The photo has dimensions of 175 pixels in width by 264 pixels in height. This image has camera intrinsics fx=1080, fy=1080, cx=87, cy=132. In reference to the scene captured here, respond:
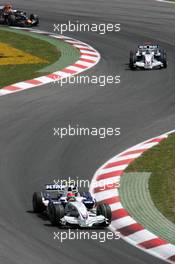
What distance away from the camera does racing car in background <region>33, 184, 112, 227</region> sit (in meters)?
28.2

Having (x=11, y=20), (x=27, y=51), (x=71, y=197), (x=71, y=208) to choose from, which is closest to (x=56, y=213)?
(x=71, y=208)

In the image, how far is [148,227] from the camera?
2817cm

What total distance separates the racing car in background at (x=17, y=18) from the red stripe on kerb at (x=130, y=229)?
110 feet

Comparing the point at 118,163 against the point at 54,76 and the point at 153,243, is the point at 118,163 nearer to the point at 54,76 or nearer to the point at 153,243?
the point at 153,243

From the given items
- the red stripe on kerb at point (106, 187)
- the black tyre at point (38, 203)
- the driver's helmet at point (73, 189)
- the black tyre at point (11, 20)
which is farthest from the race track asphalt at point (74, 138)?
the black tyre at point (11, 20)

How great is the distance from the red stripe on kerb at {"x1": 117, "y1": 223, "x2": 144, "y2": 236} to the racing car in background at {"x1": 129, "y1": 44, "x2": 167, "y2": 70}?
21.5 m

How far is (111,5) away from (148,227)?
1648 inches

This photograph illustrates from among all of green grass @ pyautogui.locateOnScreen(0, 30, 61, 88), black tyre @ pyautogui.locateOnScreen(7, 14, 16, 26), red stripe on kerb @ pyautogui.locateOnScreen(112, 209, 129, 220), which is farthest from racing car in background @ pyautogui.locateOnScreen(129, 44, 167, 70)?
red stripe on kerb @ pyautogui.locateOnScreen(112, 209, 129, 220)

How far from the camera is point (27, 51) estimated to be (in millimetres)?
53500

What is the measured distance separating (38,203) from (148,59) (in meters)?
20.8

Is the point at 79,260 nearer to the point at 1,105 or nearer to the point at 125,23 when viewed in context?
the point at 1,105

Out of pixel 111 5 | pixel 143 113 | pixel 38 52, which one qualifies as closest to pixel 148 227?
pixel 143 113

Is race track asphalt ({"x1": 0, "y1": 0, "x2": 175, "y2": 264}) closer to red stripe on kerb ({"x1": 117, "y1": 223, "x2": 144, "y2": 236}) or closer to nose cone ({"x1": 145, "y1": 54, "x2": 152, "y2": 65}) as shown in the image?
nose cone ({"x1": 145, "y1": 54, "x2": 152, "y2": 65})

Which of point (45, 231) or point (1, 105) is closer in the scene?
point (45, 231)
